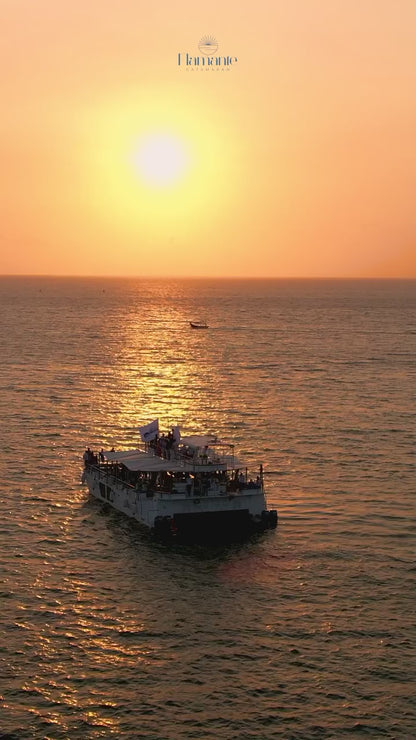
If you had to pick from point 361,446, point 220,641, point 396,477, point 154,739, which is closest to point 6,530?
point 220,641

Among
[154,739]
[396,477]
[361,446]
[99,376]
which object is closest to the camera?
[154,739]

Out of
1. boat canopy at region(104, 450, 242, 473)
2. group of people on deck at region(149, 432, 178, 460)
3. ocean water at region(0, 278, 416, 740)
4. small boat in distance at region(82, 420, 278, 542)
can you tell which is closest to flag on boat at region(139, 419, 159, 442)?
group of people on deck at region(149, 432, 178, 460)

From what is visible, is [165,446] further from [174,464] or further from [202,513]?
[202,513]

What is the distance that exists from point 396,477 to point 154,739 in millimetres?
40910

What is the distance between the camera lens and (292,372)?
139250 mm

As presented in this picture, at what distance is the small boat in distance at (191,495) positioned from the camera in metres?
57.5

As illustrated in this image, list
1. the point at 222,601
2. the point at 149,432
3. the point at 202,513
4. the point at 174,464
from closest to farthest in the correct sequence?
the point at 222,601, the point at 202,513, the point at 174,464, the point at 149,432

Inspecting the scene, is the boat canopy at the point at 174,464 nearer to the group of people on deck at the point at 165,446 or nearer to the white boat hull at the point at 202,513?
the group of people on deck at the point at 165,446

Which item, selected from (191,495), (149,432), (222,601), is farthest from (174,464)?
(222,601)

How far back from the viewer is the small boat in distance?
57.5 m

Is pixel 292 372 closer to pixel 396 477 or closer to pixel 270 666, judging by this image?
pixel 396 477

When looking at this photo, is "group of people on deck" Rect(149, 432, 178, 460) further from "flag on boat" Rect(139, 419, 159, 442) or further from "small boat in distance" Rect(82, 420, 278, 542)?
"flag on boat" Rect(139, 419, 159, 442)

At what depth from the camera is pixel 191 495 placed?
2282 inches

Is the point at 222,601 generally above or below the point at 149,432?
below
